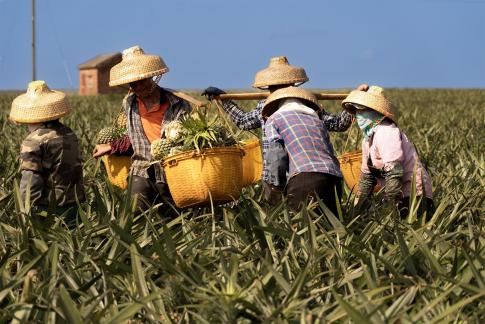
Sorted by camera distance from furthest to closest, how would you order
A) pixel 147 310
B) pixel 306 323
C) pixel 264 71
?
1. pixel 264 71
2. pixel 147 310
3. pixel 306 323

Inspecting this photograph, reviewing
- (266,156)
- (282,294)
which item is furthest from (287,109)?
(282,294)

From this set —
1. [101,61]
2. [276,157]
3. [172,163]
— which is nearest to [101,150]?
[172,163]

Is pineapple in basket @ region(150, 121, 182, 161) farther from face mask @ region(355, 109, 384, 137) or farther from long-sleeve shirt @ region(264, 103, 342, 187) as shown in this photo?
face mask @ region(355, 109, 384, 137)

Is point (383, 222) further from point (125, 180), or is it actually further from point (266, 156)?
point (125, 180)

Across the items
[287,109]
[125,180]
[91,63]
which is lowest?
[91,63]

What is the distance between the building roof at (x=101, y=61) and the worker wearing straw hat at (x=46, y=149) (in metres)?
58.1

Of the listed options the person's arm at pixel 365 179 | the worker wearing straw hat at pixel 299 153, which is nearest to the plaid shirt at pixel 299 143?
the worker wearing straw hat at pixel 299 153

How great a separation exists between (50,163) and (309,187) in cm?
140

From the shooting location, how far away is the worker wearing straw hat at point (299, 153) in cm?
467

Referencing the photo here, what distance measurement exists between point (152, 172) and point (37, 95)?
0.85 meters

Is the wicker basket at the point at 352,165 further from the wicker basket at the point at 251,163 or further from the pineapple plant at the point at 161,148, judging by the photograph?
the pineapple plant at the point at 161,148

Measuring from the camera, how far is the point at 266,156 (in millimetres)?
4910

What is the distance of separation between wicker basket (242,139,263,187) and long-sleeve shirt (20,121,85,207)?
1.03 meters

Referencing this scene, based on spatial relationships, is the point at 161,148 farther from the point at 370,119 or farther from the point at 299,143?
the point at 370,119
